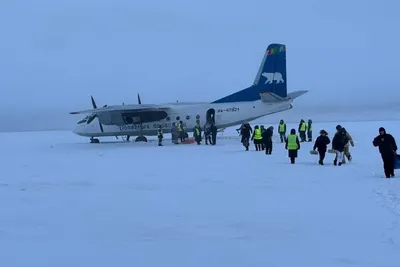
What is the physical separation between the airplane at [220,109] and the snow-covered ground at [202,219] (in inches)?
639

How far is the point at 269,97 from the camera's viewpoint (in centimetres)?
2800

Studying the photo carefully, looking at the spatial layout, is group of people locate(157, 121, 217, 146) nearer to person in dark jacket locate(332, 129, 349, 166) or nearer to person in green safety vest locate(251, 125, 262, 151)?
person in green safety vest locate(251, 125, 262, 151)

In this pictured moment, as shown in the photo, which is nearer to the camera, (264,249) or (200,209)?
(264,249)

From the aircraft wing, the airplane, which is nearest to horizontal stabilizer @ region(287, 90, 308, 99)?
the airplane

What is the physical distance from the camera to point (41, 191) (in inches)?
400

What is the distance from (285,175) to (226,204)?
14.8ft

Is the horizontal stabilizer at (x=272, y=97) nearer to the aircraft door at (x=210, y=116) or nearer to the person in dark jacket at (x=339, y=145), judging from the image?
the aircraft door at (x=210, y=116)

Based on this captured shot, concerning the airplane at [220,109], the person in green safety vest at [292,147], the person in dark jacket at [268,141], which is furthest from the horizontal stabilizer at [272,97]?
the person in green safety vest at [292,147]

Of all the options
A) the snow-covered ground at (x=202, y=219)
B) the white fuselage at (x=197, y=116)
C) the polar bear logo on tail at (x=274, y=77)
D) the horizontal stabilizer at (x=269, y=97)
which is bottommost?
the snow-covered ground at (x=202, y=219)

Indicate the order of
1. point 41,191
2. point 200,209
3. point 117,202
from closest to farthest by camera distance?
point 200,209
point 117,202
point 41,191

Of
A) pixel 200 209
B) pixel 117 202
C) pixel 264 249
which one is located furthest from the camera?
pixel 117 202

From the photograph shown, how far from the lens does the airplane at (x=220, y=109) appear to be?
2898 cm

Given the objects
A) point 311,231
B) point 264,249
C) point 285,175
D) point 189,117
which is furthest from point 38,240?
point 189,117

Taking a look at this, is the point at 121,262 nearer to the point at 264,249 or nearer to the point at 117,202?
the point at 264,249
